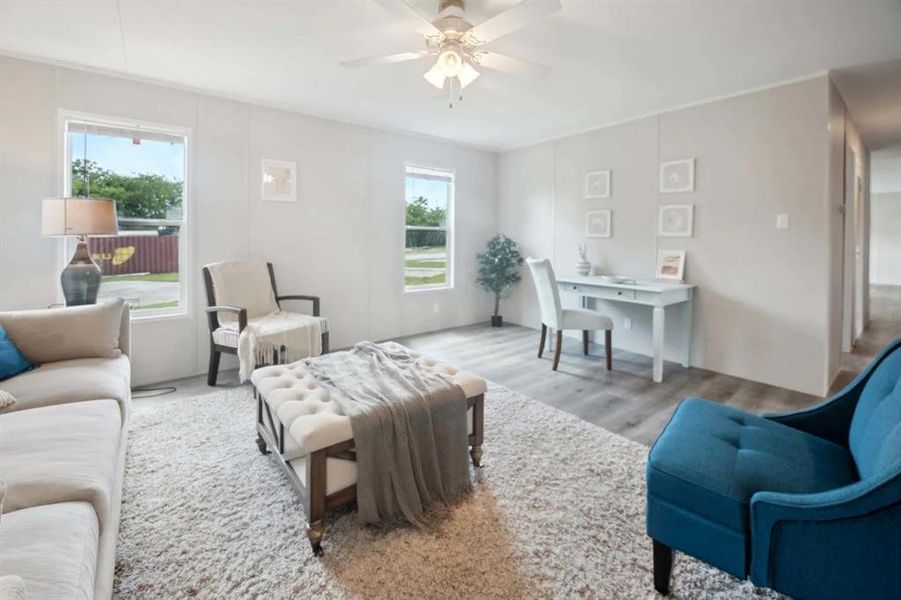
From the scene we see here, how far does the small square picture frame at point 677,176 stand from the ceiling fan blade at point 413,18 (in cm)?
276

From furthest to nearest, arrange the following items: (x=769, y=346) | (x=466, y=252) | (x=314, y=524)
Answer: (x=466, y=252)
(x=769, y=346)
(x=314, y=524)

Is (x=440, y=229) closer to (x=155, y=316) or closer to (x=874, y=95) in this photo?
(x=155, y=316)

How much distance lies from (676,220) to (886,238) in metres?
11.3

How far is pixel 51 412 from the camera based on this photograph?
5.93 ft

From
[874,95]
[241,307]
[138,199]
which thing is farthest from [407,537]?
[874,95]

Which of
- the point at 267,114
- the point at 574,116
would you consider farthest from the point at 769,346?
the point at 267,114

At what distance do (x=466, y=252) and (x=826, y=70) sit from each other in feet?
12.9

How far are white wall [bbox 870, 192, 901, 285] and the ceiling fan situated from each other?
13.4m

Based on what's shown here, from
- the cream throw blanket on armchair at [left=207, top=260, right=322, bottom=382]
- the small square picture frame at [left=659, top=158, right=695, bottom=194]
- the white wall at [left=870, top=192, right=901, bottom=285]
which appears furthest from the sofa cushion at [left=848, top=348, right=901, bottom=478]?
the white wall at [left=870, top=192, right=901, bottom=285]

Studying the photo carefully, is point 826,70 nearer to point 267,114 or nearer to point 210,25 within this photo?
point 210,25

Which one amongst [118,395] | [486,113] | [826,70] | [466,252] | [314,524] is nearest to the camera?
[314,524]

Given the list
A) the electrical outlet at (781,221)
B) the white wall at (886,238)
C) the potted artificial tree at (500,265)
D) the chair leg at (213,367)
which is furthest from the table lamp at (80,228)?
the white wall at (886,238)

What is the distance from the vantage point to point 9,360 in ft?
7.22

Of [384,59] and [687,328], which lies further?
[687,328]
